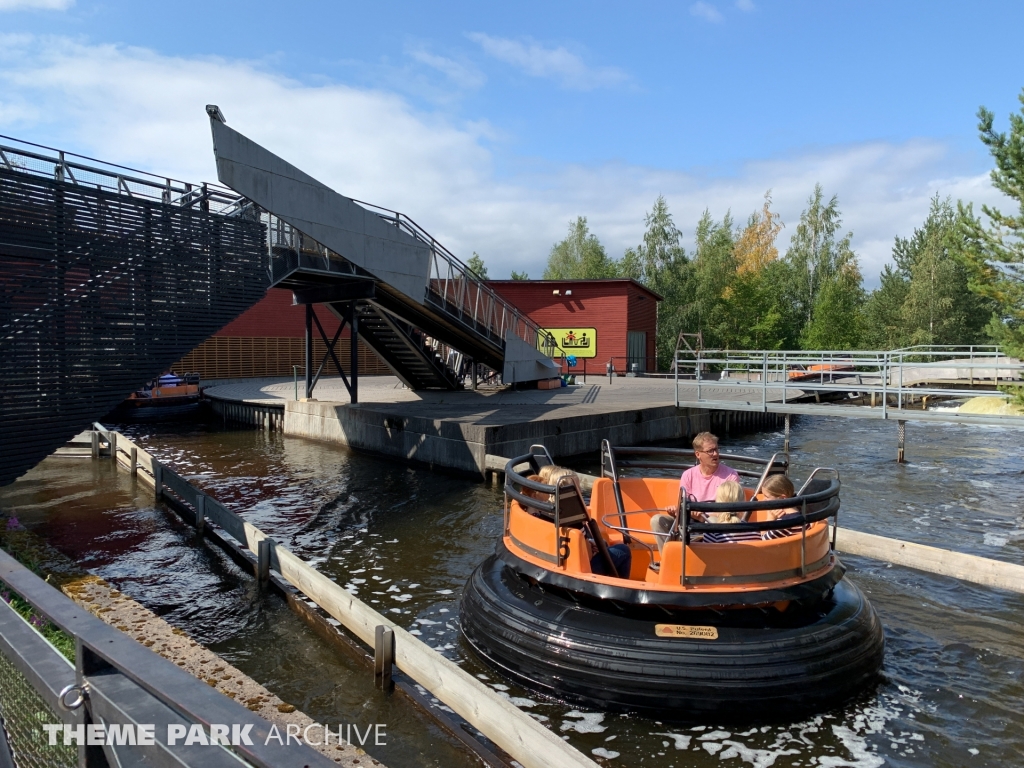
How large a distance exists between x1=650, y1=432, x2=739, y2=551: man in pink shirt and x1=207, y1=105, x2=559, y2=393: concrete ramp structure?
9.57m

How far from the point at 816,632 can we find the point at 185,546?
8.98m

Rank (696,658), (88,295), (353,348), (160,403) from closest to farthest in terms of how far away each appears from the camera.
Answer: (696,658), (88,295), (353,348), (160,403)

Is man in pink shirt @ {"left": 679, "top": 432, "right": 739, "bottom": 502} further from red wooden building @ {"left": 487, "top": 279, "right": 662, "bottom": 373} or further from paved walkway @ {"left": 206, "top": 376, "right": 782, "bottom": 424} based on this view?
red wooden building @ {"left": 487, "top": 279, "right": 662, "bottom": 373}

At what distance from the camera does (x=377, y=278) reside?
16859 mm

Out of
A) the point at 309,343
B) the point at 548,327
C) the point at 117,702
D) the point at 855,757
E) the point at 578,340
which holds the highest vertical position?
the point at 548,327

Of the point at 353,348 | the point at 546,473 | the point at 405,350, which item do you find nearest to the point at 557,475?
the point at 546,473

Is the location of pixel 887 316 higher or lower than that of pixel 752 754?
higher

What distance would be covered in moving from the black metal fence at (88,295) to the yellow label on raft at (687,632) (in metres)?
10.5

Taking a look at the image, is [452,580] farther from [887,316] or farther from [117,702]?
[887,316]

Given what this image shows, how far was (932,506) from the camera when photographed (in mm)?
13617

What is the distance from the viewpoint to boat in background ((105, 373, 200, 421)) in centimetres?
2642

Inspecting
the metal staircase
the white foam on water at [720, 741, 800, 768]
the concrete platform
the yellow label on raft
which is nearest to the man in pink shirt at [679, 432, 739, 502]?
the yellow label on raft

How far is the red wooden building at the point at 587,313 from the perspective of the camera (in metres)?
37.2

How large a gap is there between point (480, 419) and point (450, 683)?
12.8 m
